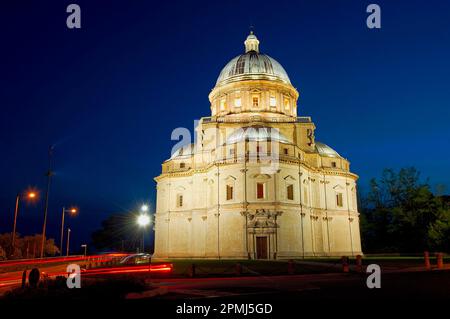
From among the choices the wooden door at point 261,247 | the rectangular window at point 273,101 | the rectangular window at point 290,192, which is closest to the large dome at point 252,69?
the rectangular window at point 273,101

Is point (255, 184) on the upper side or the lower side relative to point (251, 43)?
lower

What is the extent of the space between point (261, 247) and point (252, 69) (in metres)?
25.5

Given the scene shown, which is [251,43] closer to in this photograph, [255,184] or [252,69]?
[252,69]

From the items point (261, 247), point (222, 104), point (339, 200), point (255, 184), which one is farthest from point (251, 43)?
point (261, 247)

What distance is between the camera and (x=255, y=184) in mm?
45031

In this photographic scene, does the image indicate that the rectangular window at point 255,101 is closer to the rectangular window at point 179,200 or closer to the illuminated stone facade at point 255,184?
the illuminated stone facade at point 255,184

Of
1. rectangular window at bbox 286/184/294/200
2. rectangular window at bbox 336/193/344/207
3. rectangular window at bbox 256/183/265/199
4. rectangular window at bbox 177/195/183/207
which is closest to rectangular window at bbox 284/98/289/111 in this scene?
rectangular window at bbox 336/193/344/207

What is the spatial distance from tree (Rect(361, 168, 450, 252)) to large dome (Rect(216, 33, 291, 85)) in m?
23.2

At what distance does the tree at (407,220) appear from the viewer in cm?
5444

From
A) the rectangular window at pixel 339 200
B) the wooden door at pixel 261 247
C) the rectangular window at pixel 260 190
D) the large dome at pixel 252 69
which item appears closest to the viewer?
the wooden door at pixel 261 247

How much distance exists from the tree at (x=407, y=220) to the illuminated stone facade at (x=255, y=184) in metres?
9.82

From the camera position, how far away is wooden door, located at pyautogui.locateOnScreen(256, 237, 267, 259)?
43.7m
